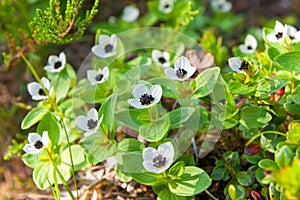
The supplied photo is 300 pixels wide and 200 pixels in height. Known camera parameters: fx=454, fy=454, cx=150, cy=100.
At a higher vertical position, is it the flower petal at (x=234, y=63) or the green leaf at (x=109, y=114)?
the flower petal at (x=234, y=63)

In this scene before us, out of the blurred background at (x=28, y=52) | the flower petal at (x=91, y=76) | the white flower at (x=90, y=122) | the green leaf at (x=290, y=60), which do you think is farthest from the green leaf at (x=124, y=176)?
the green leaf at (x=290, y=60)

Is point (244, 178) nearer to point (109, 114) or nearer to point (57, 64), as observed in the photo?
point (109, 114)

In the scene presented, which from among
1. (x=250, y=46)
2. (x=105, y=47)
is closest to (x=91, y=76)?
(x=105, y=47)

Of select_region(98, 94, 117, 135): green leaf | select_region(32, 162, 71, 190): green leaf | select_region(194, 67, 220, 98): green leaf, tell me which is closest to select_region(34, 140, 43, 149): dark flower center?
select_region(32, 162, 71, 190): green leaf

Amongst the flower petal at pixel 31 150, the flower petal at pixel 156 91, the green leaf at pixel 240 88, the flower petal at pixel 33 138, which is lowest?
the flower petal at pixel 31 150

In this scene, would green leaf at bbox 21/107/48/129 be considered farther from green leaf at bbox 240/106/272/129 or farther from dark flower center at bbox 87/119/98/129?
green leaf at bbox 240/106/272/129

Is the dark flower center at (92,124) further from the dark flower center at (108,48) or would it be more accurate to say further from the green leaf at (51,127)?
the dark flower center at (108,48)
